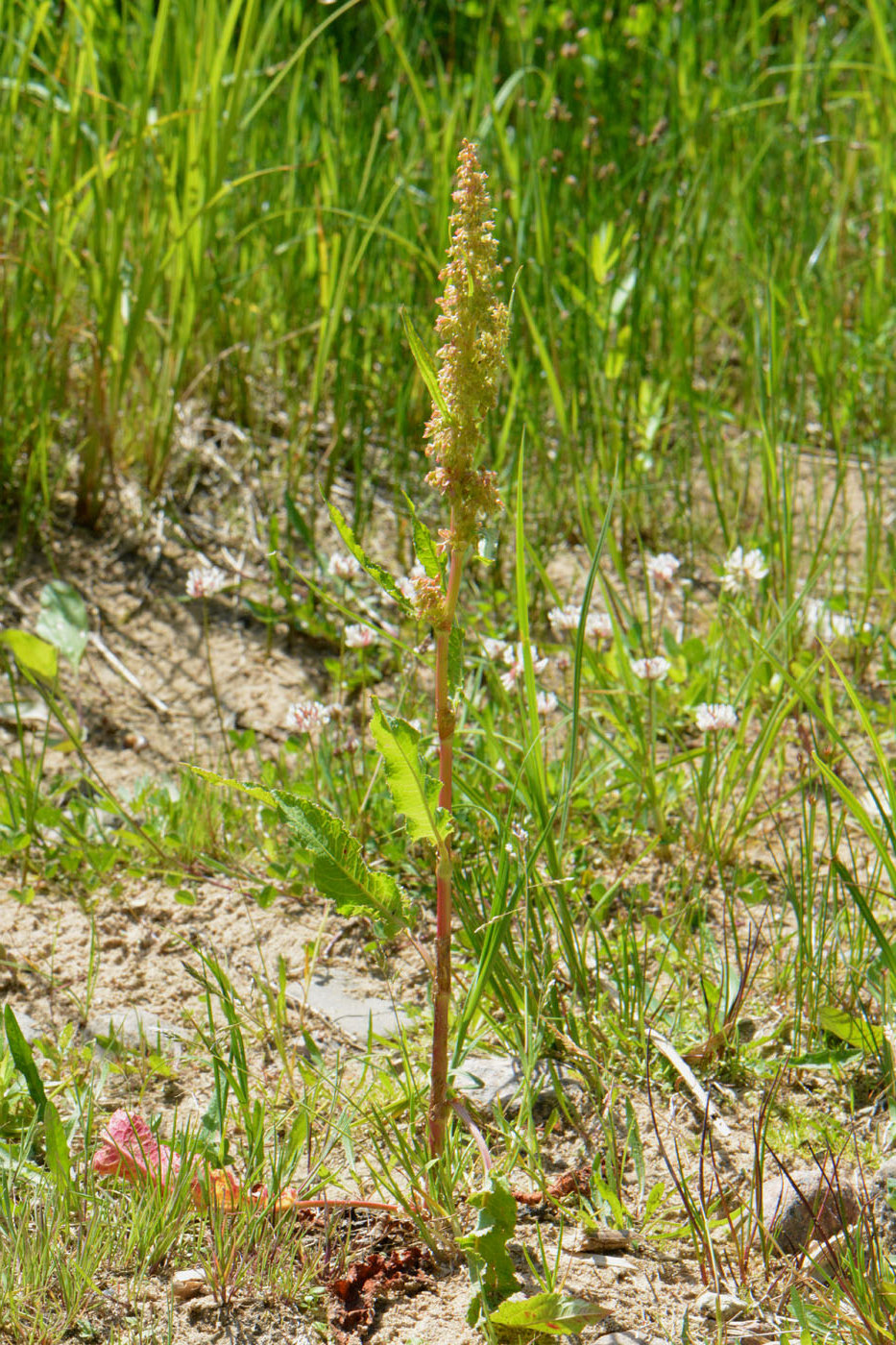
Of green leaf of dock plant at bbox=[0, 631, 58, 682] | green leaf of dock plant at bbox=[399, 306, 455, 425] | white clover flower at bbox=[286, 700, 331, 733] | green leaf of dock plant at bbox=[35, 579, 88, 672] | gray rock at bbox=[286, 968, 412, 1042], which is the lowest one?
gray rock at bbox=[286, 968, 412, 1042]

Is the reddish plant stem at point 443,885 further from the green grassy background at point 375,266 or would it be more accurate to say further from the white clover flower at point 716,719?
the green grassy background at point 375,266

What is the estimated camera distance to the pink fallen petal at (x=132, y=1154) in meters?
1.43

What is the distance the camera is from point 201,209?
279 cm

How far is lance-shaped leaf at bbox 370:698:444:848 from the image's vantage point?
1.35 metres

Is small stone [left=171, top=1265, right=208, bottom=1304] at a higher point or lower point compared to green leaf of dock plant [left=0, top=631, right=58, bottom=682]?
lower

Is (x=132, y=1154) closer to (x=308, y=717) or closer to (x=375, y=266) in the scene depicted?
(x=308, y=717)

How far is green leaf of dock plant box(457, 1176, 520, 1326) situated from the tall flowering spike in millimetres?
724

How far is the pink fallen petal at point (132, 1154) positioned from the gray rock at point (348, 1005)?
35 cm

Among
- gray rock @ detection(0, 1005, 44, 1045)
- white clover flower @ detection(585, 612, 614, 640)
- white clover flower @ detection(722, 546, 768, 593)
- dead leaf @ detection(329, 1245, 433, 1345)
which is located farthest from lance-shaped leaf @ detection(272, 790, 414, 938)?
white clover flower @ detection(722, 546, 768, 593)

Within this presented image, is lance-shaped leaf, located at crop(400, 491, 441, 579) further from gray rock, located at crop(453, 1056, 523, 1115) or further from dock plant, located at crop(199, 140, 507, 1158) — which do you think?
gray rock, located at crop(453, 1056, 523, 1115)

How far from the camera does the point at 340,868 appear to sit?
1373 millimetres

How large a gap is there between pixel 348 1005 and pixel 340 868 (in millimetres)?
622

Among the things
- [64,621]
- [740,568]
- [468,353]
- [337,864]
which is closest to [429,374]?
[468,353]

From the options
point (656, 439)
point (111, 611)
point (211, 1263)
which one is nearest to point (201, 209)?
point (111, 611)
